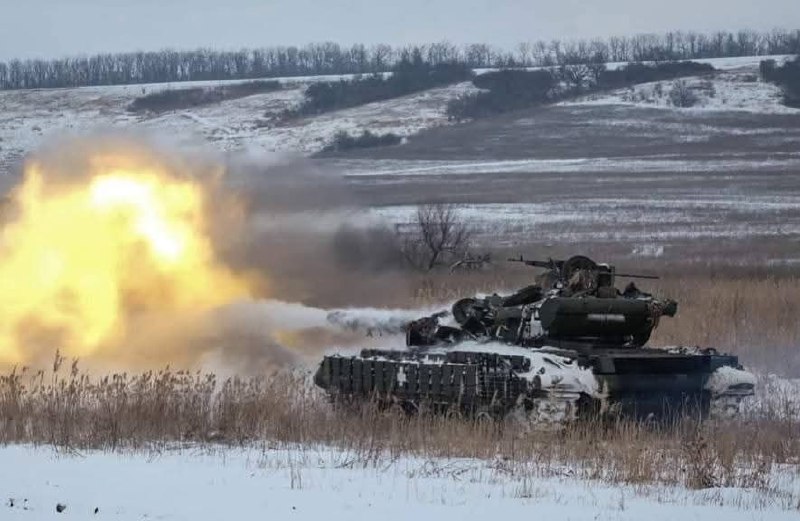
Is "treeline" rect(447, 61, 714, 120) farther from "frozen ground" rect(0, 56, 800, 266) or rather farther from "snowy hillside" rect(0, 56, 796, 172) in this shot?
"frozen ground" rect(0, 56, 800, 266)

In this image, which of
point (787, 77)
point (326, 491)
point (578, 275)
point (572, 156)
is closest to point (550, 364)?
point (578, 275)

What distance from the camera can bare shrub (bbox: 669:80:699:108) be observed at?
7938cm

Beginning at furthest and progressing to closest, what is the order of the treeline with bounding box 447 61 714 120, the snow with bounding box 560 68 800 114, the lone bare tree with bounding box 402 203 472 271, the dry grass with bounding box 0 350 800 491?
1. the treeline with bounding box 447 61 714 120
2. the snow with bounding box 560 68 800 114
3. the lone bare tree with bounding box 402 203 472 271
4. the dry grass with bounding box 0 350 800 491

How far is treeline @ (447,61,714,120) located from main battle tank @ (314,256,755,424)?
61.9 metres

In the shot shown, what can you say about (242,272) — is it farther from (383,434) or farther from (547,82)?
(547,82)

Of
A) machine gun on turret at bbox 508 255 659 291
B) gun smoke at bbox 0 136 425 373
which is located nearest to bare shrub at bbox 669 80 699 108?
gun smoke at bbox 0 136 425 373

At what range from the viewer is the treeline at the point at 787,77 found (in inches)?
3031

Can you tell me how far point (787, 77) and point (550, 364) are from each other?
69511 mm

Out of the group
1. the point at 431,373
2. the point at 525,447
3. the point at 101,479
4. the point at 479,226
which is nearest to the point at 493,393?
the point at 431,373

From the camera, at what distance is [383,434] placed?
1410 centimetres

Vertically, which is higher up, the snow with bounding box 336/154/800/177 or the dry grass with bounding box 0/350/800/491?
the dry grass with bounding box 0/350/800/491

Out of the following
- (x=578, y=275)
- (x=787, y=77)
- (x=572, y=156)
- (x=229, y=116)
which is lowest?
(x=572, y=156)

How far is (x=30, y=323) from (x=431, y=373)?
22.9ft

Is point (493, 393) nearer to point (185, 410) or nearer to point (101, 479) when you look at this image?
point (185, 410)
